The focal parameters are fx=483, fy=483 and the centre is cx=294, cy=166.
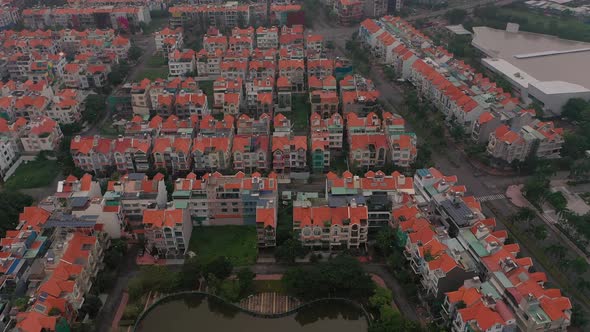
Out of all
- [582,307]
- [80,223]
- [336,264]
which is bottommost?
[582,307]

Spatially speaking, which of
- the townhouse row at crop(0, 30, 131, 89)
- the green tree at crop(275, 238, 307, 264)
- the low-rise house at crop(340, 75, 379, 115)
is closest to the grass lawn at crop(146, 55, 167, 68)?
the townhouse row at crop(0, 30, 131, 89)

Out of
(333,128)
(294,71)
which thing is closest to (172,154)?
(333,128)

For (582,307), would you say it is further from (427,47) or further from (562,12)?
(562,12)

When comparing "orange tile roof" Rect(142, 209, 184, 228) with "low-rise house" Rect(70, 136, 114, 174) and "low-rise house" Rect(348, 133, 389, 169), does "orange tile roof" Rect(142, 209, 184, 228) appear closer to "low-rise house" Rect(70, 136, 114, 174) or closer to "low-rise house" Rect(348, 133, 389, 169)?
"low-rise house" Rect(70, 136, 114, 174)

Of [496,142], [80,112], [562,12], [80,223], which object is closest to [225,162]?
[80,223]

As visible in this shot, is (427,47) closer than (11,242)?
No

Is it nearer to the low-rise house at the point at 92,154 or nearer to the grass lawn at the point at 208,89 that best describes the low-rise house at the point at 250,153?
the low-rise house at the point at 92,154

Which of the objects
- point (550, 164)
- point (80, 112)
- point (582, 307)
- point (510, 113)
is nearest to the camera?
point (582, 307)

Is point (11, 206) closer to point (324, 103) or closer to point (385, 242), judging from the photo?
point (385, 242)
